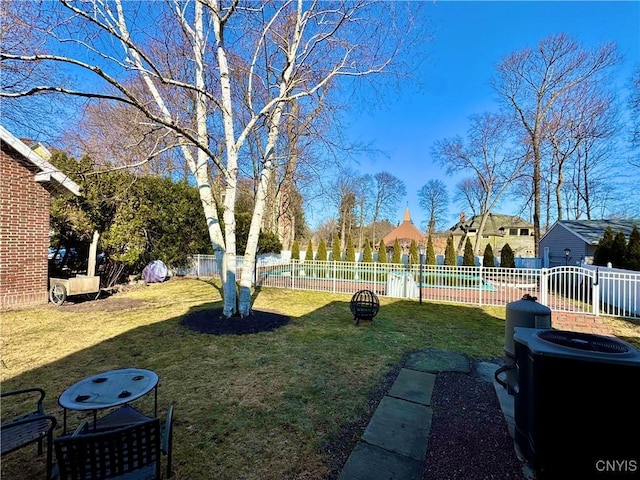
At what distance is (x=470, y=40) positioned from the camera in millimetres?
8375

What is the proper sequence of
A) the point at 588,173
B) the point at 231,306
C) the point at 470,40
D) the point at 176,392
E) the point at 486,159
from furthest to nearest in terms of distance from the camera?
the point at 588,173, the point at 486,159, the point at 470,40, the point at 231,306, the point at 176,392

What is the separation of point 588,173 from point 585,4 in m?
23.2

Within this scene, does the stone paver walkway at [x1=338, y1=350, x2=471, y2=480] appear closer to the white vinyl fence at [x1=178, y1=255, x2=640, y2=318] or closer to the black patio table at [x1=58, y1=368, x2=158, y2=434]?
the black patio table at [x1=58, y1=368, x2=158, y2=434]

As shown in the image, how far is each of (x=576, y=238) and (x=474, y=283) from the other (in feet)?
35.4

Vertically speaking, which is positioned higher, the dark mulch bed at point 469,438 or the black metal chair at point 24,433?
the black metal chair at point 24,433

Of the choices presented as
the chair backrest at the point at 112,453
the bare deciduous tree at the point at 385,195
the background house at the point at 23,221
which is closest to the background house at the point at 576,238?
the chair backrest at the point at 112,453

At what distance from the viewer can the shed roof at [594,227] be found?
15.5 meters

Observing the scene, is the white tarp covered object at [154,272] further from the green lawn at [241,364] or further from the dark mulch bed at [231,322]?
the dark mulch bed at [231,322]

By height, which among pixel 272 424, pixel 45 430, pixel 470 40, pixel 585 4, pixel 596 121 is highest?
pixel 596 121

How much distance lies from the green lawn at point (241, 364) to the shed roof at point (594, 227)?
1155 centimetres

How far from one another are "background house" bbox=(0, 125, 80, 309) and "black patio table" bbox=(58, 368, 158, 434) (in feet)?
21.4

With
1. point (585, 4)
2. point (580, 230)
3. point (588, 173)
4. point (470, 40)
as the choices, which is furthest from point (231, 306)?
point (588, 173)

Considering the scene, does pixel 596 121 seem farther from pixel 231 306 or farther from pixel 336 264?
pixel 231 306

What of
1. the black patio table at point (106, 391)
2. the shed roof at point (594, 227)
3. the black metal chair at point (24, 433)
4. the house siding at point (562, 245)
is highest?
the shed roof at point (594, 227)
